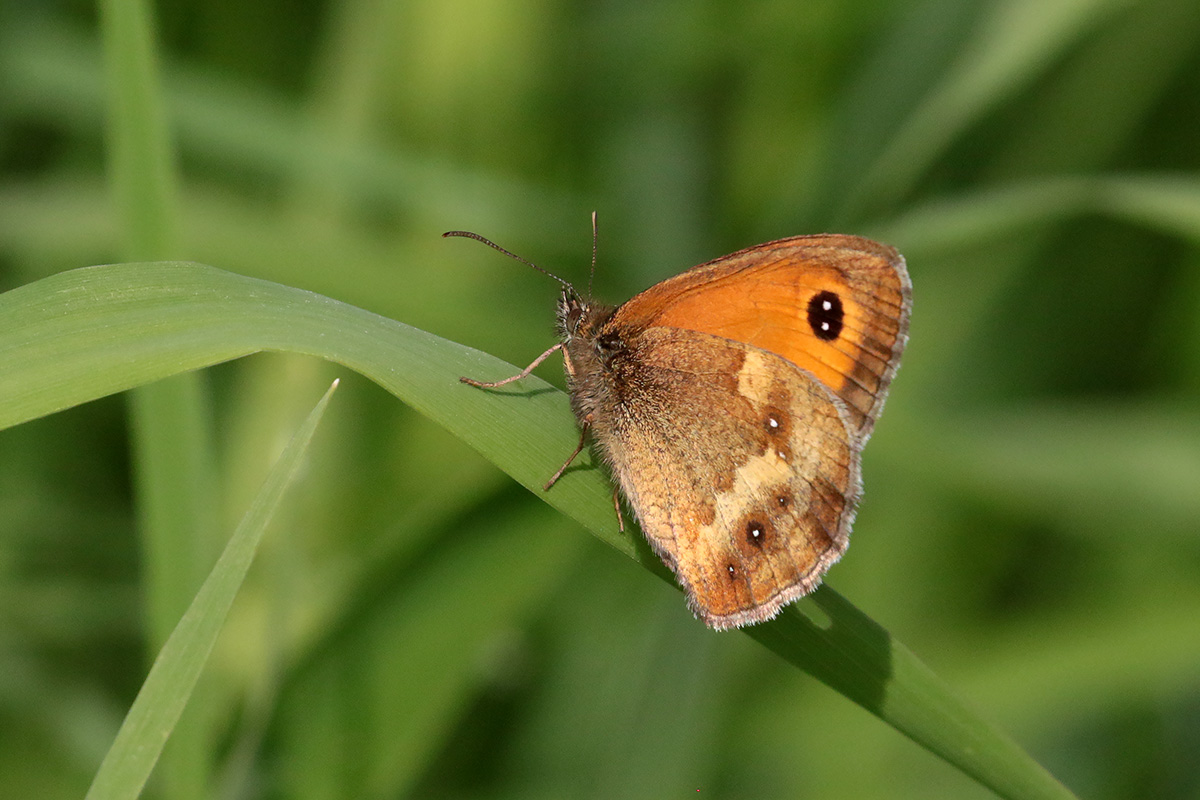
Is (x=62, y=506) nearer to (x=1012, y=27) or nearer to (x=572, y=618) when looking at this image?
(x=572, y=618)

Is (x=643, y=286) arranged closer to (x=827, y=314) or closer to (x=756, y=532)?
(x=827, y=314)

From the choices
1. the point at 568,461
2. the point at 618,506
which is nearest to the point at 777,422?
the point at 618,506

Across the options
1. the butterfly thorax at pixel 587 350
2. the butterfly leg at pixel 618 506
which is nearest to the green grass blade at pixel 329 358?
the butterfly leg at pixel 618 506

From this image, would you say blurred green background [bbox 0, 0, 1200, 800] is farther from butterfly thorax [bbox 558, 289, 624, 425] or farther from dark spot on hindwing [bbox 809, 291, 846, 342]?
dark spot on hindwing [bbox 809, 291, 846, 342]

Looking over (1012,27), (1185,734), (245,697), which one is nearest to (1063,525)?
(1185,734)

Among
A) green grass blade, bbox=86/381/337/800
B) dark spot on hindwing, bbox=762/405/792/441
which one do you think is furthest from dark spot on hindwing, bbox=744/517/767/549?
green grass blade, bbox=86/381/337/800

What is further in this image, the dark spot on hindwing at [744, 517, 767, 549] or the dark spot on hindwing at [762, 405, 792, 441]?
the dark spot on hindwing at [762, 405, 792, 441]

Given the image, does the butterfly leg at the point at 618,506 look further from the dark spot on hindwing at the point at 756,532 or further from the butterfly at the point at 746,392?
the dark spot on hindwing at the point at 756,532
